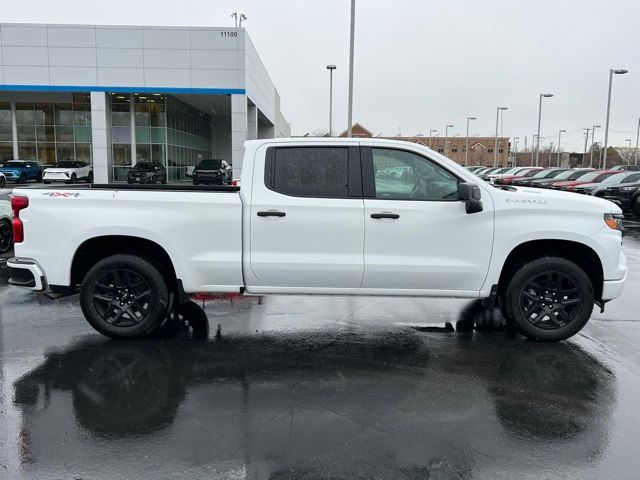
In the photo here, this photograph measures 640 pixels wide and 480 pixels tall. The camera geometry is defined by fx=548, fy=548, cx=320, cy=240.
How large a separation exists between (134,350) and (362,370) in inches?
88.1

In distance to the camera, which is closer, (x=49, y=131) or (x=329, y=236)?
(x=329, y=236)

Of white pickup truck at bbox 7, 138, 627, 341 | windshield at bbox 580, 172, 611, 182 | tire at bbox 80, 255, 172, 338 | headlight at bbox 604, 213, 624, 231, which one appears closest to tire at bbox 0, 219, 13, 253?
white pickup truck at bbox 7, 138, 627, 341

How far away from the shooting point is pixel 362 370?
4.92m

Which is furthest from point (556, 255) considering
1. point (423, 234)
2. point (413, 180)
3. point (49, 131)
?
point (49, 131)

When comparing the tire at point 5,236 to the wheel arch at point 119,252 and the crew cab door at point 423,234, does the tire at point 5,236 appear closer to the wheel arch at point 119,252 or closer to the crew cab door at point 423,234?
the wheel arch at point 119,252

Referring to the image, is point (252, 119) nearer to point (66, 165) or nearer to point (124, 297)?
point (66, 165)

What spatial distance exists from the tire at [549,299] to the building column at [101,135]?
3353 cm

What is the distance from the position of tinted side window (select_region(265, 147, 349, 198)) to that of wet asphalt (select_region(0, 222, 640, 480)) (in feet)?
5.14

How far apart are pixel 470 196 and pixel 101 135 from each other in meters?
34.3

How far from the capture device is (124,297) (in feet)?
18.3

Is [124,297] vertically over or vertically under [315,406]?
over

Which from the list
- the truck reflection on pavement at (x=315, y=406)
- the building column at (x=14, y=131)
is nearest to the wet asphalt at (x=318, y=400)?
the truck reflection on pavement at (x=315, y=406)

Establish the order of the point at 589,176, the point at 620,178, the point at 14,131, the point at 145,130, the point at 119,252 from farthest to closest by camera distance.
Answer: the point at 14,131, the point at 145,130, the point at 589,176, the point at 620,178, the point at 119,252

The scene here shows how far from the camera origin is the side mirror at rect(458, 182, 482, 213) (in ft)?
16.9
